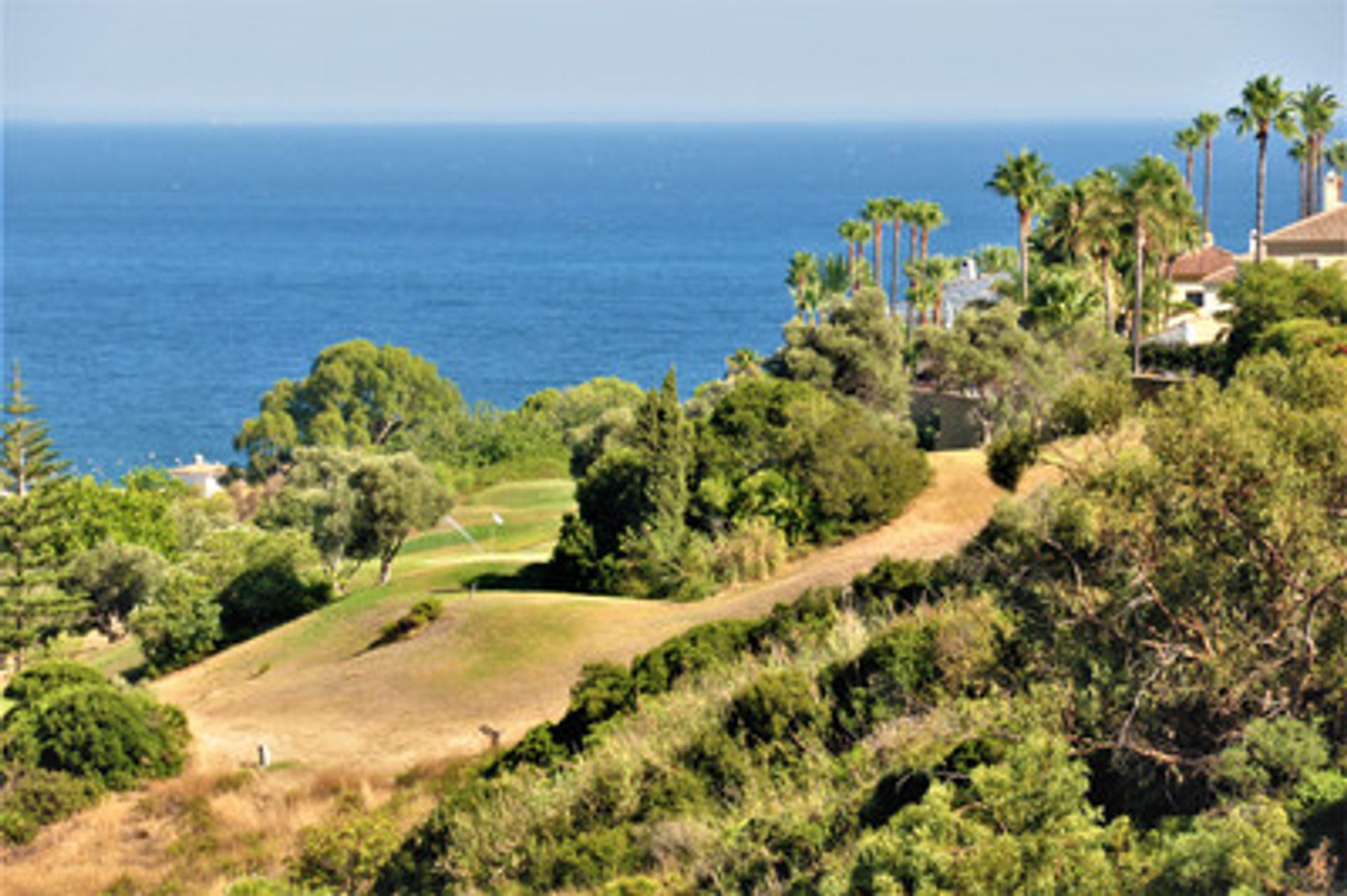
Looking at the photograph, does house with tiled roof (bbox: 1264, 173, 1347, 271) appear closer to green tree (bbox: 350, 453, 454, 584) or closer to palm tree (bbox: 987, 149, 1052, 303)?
palm tree (bbox: 987, 149, 1052, 303)

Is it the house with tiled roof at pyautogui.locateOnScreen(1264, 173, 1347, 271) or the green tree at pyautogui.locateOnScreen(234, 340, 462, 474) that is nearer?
the house with tiled roof at pyautogui.locateOnScreen(1264, 173, 1347, 271)

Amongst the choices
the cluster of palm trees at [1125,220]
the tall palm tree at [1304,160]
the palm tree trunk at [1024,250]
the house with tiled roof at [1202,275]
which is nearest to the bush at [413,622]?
the cluster of palm trees at [1125,220]

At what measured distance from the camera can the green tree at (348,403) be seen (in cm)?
9181

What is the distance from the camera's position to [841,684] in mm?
22953

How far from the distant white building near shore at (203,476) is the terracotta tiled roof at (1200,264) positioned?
141 ft

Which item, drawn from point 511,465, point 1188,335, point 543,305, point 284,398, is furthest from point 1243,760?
point 543,305

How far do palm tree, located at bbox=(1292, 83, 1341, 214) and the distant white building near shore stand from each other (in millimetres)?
51555

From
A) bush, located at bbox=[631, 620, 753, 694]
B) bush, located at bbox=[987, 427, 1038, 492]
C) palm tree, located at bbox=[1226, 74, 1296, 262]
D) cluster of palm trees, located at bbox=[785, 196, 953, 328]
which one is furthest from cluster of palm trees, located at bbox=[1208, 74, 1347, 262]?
bush, located at bbox=[631, 620, 753, 694]

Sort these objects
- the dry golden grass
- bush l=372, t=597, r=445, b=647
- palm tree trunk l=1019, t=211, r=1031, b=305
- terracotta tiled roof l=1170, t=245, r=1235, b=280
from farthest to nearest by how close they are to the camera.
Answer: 1. terracotta tiled roof l=1170, t=245, r=1235, b=280
2. palm tree trunk l=1019, t=211, r=1031, b=305
3. bush l=372, t=597, r=445, b=647
4. the dry golden grass

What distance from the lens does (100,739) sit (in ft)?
90.7

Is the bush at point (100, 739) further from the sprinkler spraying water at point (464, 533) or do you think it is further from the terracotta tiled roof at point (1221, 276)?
the terracotta tiled roof at point (1221, 276)

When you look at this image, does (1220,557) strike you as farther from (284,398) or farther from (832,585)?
(284,398)

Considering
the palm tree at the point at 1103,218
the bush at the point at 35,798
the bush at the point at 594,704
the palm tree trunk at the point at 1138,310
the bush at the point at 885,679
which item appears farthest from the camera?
the palm tree at the point at 1103,218

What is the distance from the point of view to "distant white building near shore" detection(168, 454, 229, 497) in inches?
3223
